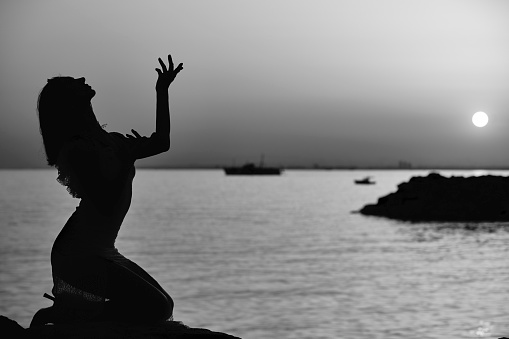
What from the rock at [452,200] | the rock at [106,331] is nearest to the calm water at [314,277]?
the rock at [452,200]

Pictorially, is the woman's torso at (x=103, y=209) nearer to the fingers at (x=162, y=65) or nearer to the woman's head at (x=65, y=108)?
the woman's head at (x=65, y=108)

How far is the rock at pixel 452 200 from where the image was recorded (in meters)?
48.7

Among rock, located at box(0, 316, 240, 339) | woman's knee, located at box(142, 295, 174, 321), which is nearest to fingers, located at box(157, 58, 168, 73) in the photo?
woman's knee, located at box(142, 295, 174, 321)

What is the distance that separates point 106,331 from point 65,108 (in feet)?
5.52

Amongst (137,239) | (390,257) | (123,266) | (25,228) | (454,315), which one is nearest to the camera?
(123,266)

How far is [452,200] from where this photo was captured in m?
52.1

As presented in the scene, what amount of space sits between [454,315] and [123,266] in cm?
1265

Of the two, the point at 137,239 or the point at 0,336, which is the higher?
the point at 0,336

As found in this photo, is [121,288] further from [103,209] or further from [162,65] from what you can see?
[162,65]

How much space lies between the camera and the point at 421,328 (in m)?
15.5

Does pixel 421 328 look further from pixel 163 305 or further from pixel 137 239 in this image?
pixel 137 239

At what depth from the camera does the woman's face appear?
577cm

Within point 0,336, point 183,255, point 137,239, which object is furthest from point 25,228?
point 0,336

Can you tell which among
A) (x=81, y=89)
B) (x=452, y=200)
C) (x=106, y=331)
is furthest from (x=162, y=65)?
(x=452, y=200)
